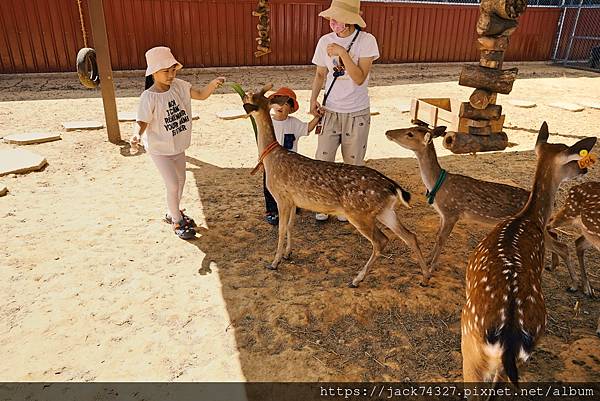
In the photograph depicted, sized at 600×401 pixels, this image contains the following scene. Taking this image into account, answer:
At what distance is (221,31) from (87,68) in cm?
732

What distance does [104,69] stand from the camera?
7.57 metres

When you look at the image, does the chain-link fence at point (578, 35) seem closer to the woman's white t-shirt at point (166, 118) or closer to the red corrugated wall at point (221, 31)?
the red corrugated wall at point (221, 31)

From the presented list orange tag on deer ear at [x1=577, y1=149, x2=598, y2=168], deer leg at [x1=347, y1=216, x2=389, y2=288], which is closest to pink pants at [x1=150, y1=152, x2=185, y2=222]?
deer leg at [x1=347, y1=216, x2=389, y2=288]

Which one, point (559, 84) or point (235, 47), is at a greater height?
point (235, 47)

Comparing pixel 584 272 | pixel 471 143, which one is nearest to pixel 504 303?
pixel 584 272

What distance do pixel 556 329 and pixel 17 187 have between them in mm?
6408

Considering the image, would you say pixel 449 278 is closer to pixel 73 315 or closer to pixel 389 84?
pixel 73 315

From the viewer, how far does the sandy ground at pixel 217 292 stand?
301 cm

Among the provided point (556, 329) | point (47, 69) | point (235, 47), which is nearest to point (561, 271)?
point (556, 329)

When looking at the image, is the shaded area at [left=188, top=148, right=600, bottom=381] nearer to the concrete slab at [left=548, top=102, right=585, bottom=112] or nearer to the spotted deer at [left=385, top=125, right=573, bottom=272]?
the spotted deer at [left=385, top=125, right=573, bottom=272]

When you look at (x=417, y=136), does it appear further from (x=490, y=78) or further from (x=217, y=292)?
(x=490, y=78)

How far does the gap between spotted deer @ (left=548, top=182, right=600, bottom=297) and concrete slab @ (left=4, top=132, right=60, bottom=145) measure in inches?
305

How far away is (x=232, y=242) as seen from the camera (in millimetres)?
4637

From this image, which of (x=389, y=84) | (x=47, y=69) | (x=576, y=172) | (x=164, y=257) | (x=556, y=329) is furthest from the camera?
(x=389, y=84)
